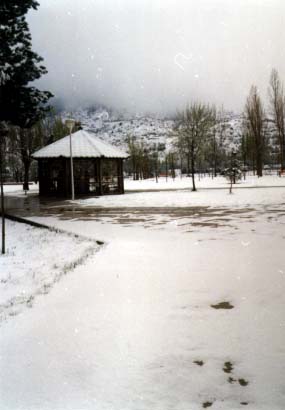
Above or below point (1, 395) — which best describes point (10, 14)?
above

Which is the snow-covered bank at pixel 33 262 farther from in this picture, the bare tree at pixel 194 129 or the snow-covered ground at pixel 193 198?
the bare tree at pixel 194 129

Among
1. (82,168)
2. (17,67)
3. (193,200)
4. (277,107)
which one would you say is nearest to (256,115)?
(277,107)

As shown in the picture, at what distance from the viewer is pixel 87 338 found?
3.62 meters

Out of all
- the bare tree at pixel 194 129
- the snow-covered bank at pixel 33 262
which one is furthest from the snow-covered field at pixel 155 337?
the bare tree at pixel 194 129

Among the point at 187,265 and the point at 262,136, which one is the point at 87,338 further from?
the point at 262,136

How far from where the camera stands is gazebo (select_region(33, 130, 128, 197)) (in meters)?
25.7

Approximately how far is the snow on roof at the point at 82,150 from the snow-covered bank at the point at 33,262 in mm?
15267

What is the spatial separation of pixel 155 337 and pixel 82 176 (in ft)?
78.1

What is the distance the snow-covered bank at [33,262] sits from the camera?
499cm

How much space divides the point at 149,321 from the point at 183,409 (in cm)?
141

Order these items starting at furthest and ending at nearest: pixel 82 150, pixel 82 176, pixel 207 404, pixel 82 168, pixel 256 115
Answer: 1. pixel 256 115
2. pixel 82 168
3. pixel 82 176
4. pixel 82 150
5. pixel 207 404

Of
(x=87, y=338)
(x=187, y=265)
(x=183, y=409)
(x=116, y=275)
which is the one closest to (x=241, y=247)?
(x=187, y=265)

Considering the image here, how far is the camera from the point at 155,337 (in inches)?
141

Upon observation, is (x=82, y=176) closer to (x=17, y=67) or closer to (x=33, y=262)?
(x=17, y=67)
